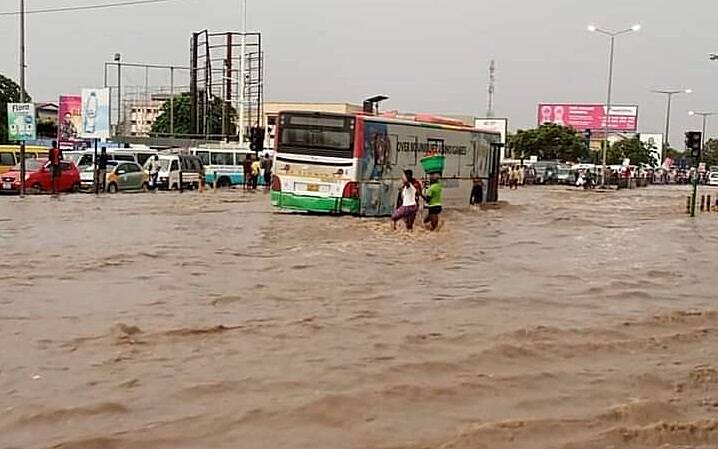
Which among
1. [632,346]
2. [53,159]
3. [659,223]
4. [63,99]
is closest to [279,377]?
[632,346]

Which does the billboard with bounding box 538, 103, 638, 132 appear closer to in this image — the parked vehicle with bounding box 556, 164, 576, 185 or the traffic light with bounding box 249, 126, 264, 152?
the parked vehicle with bounding box 556, 164, 576, 185

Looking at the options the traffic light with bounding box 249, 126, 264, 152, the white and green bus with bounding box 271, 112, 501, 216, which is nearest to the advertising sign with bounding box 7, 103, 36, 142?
the traffic light with bounding box 249, 126, 264, 152

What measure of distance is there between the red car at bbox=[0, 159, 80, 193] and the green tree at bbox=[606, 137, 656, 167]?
71808mm

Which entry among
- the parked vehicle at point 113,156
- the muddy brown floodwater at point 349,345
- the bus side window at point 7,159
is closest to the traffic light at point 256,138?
the parked vehicle at point 113,156

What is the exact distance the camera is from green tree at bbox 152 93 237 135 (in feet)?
202

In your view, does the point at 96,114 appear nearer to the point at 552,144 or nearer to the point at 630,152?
the point at 552,144

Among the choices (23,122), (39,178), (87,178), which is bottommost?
(87,178)

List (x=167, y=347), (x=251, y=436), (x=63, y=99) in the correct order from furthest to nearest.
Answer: (x=63, y=99) → (x=167, y=347) → (x=251, y=436)

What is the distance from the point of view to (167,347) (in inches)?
325

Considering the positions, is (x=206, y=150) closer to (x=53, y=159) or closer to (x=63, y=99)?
(x=53, y=159)

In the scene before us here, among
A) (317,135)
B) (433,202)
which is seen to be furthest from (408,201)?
(317,135)

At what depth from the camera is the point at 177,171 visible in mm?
37875

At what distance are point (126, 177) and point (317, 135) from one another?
48.5 feet

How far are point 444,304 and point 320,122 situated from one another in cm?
1163
